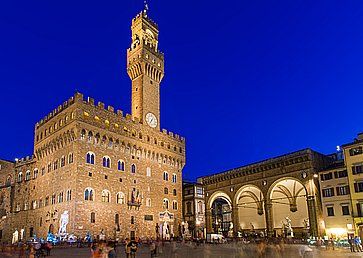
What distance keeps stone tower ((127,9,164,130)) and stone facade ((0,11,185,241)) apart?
0.15 metres

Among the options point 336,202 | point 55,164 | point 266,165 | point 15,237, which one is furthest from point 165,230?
point 336,202

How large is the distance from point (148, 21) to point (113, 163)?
82.4 feet

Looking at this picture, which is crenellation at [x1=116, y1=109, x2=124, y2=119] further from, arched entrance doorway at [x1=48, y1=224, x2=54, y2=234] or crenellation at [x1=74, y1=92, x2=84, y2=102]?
arched entrance doorway at [x1=48, y1=224, x2=54, y2=234]

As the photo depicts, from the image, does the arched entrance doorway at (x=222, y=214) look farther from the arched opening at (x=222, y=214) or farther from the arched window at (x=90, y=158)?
the arched window at (x=90, y=158)

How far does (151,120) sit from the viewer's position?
5153cm

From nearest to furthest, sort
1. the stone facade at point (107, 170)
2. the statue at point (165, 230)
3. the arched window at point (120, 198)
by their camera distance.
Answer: the stone facade at point (107, 170)
the arched window at point (120, 198)
the statue at point (165, 230)

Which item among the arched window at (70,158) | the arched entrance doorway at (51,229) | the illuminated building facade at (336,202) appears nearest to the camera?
the illuminated building facade at (336,202)

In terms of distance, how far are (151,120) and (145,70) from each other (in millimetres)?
7558

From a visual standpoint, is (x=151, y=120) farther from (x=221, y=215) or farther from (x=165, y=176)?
(x=221, y=215)

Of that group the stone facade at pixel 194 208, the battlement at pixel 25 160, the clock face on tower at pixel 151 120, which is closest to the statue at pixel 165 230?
the stone facade at pixel 194 208

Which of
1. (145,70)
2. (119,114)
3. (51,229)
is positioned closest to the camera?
(51,229)

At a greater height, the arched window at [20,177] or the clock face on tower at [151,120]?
the clock face on tower at [151,120]

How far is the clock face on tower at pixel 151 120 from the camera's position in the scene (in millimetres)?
50906

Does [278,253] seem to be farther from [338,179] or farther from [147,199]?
[147,199]
